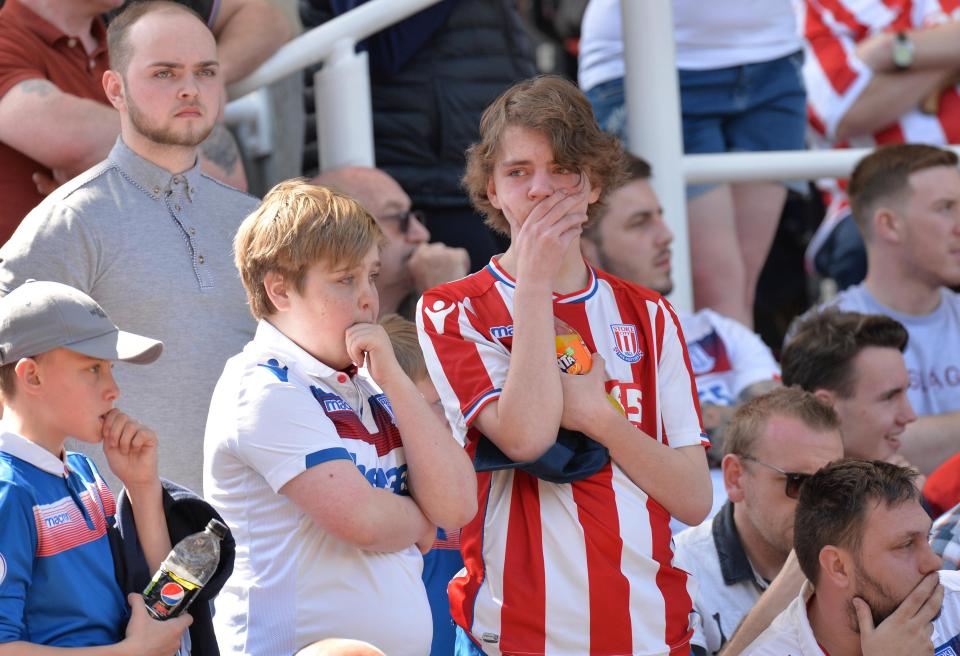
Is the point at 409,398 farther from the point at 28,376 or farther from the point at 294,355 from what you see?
the point at 28,376

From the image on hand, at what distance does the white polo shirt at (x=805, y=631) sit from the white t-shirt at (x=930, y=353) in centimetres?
160

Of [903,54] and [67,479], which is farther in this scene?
[903,54]

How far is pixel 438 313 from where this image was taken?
9.75 feet

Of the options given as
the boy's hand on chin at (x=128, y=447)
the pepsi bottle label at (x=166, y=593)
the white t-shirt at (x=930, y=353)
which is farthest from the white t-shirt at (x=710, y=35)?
the pepsi bottle label at (x=166, y=593)

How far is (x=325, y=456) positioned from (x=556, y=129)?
0.84 meters

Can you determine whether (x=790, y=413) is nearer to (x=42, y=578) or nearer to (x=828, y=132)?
(x=42, y=578)

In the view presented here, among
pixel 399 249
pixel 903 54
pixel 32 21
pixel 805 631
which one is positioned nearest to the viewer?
pixel 805 631

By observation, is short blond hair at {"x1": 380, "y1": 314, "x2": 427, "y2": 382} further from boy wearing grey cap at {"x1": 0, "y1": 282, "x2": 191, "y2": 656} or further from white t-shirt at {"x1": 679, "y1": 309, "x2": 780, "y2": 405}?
white t-shirt at {"x1": 679, "y1": 309, "x2": 780, "y2": 405}

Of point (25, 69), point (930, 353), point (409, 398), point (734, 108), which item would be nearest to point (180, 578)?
point (409, 398)

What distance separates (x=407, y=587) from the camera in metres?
2.79

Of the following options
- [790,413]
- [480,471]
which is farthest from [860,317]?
[480,471]

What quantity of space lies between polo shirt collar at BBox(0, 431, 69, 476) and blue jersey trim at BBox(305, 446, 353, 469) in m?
0.45

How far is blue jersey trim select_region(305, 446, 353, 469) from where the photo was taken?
8.68 ft

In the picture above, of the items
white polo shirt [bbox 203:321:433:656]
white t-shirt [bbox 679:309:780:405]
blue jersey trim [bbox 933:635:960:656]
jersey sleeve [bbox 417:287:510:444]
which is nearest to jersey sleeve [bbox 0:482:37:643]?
A: white polo shirt [bbox 203:321:433:656]
